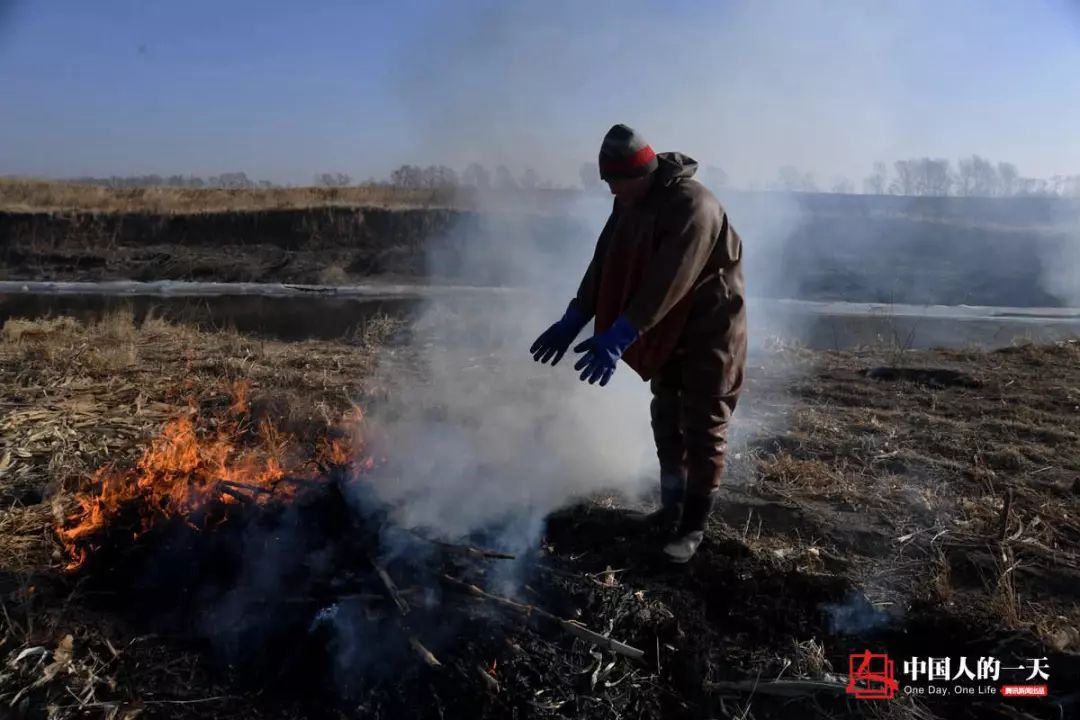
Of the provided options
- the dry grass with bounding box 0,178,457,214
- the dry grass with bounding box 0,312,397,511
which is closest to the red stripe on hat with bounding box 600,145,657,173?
the dry grass with bounding box 0,312,397,511

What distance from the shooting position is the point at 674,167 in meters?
3.17

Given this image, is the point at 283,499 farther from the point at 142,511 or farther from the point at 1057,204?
the point at 1057,204

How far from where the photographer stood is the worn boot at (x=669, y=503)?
3520mm

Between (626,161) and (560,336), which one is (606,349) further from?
(626,161)

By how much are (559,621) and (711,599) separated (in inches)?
30.3

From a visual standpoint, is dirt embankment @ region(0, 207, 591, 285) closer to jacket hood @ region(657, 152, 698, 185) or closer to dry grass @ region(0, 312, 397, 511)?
dry grass @ region(0, 312, 397, 511)

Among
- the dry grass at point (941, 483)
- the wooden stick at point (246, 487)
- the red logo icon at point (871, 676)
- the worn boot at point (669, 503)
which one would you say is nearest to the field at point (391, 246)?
the dry grass at point (941, 483)

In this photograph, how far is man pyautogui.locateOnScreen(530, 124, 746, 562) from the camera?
2.97 m

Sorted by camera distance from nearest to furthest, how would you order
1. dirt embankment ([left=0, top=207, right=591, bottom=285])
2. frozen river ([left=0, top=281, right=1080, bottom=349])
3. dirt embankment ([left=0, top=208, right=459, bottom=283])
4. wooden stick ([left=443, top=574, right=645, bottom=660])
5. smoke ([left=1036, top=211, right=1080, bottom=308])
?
wooden stick ([left=443, top=574, right=645, bottom=660]), frozen river ([left=0, top=281, right=1080, bottom=349]), smoke ([left=1036, top=211, right=1080, bottom=308]), dirt embankment ([left=0, top=207, right=591, bottom=285]), dirt embankment ([left=0, top=208, right=459, bottom=283])

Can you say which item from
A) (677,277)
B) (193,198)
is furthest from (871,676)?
(193,198)

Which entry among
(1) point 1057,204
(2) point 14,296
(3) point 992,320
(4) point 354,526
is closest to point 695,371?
(4) point 354,526

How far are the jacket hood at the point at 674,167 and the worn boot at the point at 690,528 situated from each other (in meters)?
1.49

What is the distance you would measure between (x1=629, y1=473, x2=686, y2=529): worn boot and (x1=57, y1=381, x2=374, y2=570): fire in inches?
62.9

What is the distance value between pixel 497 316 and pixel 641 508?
5442 mm
